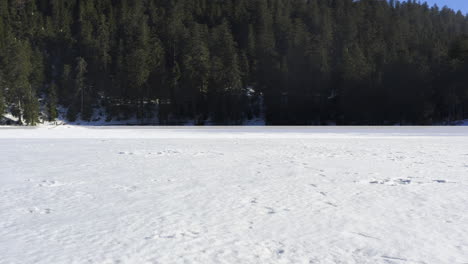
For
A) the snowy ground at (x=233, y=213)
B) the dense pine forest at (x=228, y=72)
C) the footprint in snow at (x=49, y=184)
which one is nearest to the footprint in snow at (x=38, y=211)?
the snowy ground at (x=233, y=213)

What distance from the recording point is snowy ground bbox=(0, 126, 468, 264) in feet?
13.0

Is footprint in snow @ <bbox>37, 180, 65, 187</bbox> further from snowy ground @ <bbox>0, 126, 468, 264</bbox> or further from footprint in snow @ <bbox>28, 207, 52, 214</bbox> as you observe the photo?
footprint in snow @ <bbox>28, 207, 52, 214</bbox>

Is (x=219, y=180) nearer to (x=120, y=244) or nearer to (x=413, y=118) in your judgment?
(x=120, y=244)

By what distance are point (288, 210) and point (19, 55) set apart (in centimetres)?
5077

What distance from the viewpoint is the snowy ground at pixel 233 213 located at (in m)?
3.95

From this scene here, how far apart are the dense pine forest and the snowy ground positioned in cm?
4139

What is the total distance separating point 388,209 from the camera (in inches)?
223

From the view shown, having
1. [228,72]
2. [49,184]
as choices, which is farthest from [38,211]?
[228,72]

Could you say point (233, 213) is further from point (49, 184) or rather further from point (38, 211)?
point (49, 184)

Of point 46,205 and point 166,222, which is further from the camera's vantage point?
point 46,205

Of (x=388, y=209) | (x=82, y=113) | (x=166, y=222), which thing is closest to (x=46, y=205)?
(x=166, y=222)

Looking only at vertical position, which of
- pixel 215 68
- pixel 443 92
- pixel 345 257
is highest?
pixel 215 68

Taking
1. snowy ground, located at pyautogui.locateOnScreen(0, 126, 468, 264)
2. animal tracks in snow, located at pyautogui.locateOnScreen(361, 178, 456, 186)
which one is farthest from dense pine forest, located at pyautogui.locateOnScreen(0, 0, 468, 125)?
animal tracks in snow, located at pyautogui.locateOnScreen(361, 178, 456, 186)

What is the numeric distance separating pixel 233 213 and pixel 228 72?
49002mm
